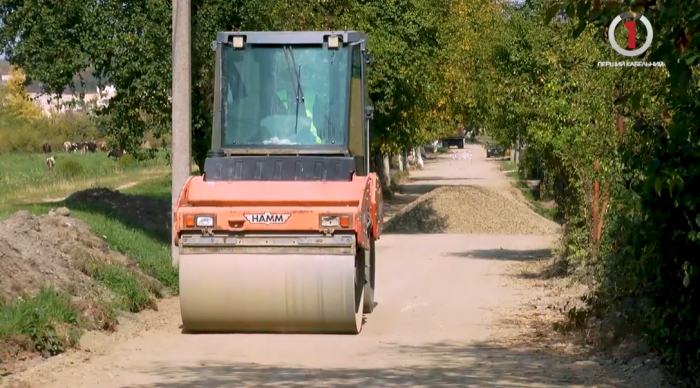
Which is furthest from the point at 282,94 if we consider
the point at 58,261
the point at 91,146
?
the point at 91,146

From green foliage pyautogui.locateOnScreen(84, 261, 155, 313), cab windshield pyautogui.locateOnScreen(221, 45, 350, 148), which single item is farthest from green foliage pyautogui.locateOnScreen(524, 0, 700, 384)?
green foliage pyautogui.locateOnScreen(84, 261, 155, 313)

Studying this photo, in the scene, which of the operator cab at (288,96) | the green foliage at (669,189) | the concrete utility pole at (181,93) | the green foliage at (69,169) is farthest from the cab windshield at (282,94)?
the green foliage at (69,169)

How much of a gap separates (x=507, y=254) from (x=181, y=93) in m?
11.3

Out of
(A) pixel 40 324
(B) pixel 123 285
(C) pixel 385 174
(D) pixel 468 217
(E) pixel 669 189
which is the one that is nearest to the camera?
(E) pixel 669 189

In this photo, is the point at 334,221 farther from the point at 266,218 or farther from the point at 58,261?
the point at 58,261

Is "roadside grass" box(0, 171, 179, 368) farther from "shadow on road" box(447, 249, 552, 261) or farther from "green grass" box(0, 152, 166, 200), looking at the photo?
"green grass" box(0, 152, 166, 200)

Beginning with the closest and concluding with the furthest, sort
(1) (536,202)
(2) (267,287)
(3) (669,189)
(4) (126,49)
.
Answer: (3) (669,189) < (2) (267,287) < (4) (126,49) < (1) (536,202)

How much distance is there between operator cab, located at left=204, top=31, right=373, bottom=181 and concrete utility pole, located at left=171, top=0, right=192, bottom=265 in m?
2.93

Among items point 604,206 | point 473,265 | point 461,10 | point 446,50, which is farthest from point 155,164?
point 604,206

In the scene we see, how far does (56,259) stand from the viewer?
15680 millimetres

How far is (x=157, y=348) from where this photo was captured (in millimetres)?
13055

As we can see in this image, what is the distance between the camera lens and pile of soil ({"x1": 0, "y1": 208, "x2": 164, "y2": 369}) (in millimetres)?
13914

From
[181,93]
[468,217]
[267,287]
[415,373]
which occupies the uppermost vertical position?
[181,93]

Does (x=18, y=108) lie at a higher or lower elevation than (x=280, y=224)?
lower
